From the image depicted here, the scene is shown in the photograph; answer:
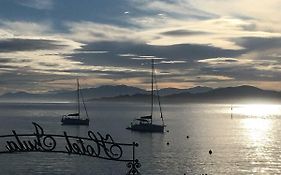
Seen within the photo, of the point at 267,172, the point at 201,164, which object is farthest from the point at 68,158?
the point at 267,172

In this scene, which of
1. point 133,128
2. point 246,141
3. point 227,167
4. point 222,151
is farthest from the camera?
point 133,128

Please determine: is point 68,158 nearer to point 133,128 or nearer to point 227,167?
point 227,167

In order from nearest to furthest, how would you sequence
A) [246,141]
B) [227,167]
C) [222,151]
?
[227,167] < [222,151] < [246,141]

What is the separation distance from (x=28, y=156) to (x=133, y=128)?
2685 inches

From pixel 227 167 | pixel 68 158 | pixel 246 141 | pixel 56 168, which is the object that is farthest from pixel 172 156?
pixel 246 141

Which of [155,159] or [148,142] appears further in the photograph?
[148,142]

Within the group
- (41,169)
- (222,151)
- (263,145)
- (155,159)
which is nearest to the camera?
(41,169)

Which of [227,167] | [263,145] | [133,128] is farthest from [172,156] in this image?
[133,128]

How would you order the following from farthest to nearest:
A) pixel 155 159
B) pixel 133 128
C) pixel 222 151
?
pixel 133 128 → pixel 222 151 → pixel 155 159

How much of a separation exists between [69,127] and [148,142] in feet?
211

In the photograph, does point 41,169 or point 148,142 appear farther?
point 148,142

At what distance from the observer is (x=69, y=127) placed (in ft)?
573

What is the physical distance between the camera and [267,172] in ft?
241

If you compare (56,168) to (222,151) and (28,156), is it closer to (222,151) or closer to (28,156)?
(28,156)
